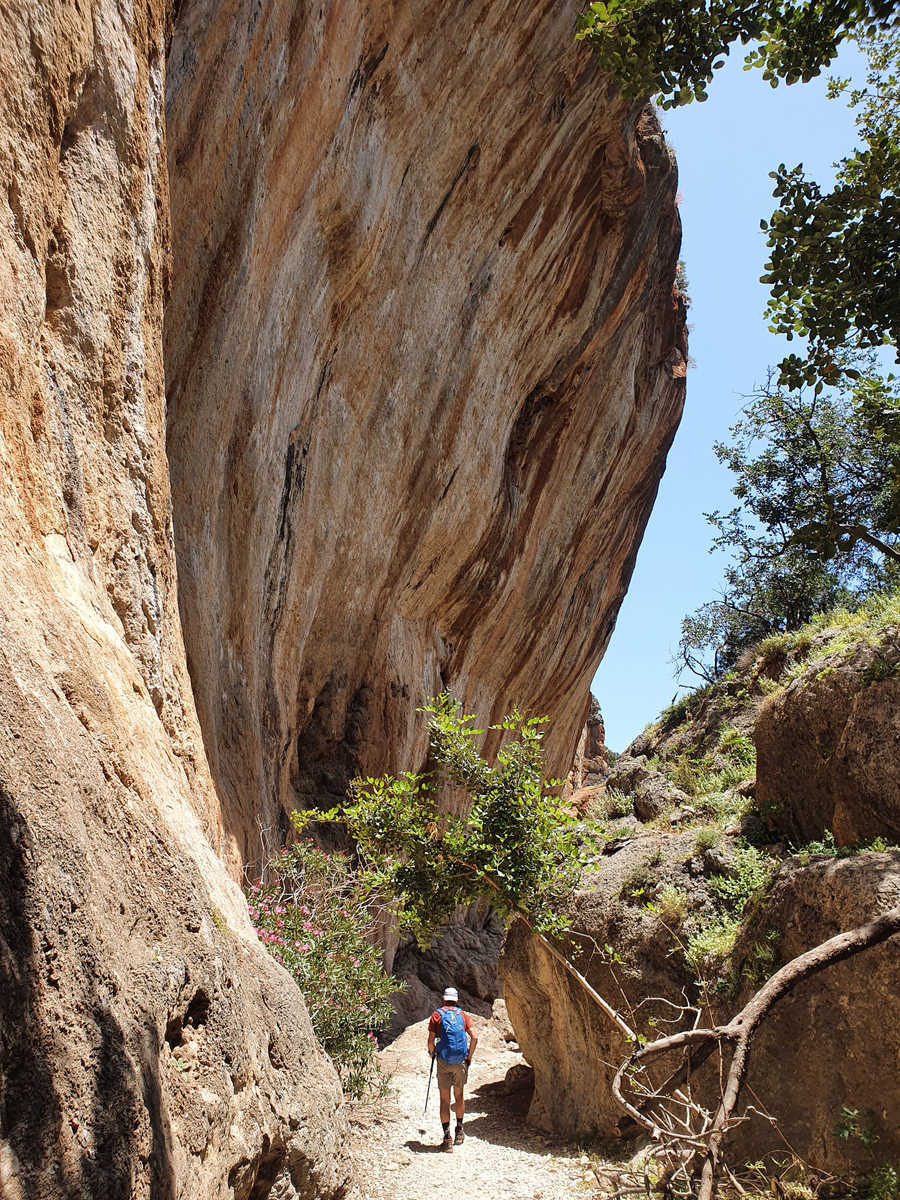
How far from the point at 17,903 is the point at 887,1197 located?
19.6ft

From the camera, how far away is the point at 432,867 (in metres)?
8.51

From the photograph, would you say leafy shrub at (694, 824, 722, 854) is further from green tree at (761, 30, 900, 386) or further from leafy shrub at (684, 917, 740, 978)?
green tree at (761, 30, 900, 386)

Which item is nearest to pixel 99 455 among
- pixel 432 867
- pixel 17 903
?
pixel 17 903

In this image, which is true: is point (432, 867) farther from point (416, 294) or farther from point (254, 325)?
point (416, 294)

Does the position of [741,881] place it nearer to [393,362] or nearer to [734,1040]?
[734,1040]

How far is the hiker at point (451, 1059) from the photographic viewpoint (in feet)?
28.3

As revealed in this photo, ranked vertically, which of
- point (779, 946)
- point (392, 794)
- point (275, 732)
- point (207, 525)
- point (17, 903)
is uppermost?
point (207, 525)

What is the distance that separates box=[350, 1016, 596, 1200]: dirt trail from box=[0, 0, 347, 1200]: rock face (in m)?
2.83

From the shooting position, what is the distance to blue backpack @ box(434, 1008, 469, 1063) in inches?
345

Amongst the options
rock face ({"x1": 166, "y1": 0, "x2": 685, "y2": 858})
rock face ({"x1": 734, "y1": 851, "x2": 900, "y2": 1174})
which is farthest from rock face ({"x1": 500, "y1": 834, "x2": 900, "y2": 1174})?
rock face ({"x1": 166, "y1": 0, "x2": 685, "y2": 858})

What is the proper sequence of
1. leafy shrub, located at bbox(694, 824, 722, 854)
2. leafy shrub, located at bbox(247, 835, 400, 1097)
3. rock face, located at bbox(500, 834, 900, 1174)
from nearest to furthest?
rock face, located at bbox(500, 834, 900, 1174) < leafy shrub, located at bbox(247, 835, 400, 1097) < leafy shrub, located at bbox(694, 824, 722, 854)

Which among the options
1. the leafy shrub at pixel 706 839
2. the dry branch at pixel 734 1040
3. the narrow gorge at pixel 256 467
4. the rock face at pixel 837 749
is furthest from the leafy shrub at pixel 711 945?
the narrow gorge at pixel 256 467

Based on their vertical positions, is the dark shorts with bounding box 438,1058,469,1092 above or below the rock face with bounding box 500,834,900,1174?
below

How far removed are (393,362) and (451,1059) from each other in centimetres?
968
